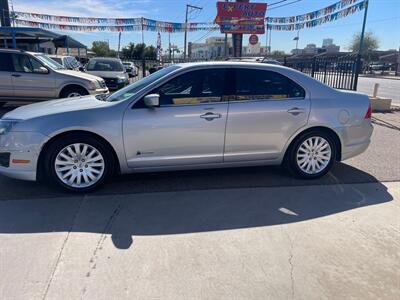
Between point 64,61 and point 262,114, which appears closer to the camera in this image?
point 262,114

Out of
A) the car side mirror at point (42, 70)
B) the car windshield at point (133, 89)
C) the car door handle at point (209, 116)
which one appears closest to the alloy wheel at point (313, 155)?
the car door handle at point (209, 116)

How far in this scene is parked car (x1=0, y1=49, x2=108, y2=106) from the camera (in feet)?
33.6

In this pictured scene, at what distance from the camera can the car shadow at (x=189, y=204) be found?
3543 millimetres

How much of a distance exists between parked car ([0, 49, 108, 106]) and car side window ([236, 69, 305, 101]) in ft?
23.2

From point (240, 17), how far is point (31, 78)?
48.4ft

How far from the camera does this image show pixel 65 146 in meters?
4.18

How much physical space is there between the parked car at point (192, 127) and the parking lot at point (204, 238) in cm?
32

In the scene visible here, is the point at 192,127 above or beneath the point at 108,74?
above

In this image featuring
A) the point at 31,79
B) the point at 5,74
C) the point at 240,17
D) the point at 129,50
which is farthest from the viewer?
the point at 129,50

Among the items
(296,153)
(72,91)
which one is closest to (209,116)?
(296,153)

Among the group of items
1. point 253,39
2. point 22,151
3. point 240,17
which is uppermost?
point 240,17

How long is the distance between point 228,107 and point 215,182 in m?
1.03

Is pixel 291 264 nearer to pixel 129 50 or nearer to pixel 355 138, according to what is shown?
pixel 355 138

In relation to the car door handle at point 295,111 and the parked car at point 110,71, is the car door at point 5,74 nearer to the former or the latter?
the parked car at point 110,71
